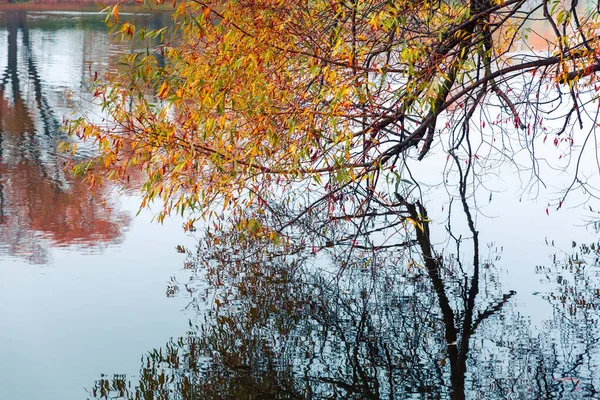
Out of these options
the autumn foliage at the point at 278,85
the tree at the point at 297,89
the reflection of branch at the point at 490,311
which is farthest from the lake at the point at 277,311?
the autumn foliage at the point at 278,85

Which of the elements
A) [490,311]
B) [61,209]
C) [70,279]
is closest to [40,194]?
[61,209]

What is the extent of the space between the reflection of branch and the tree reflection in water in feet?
0.07

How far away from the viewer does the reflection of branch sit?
791cm

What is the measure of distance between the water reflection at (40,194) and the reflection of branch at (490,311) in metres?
4.97

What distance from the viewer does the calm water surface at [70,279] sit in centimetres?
A: 695

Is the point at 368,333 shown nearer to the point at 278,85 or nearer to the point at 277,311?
the point at 277,311

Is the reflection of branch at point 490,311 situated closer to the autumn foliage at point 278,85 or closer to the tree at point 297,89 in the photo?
the tree at point 297,89

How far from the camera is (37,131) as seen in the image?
61.3ft

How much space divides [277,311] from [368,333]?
102 cm

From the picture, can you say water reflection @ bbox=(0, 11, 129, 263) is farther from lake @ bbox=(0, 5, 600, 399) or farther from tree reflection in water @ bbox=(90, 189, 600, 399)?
tree reflection in water @ bbox=(90, 189, 600, 399)

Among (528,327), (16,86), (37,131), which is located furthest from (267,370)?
(16,86)

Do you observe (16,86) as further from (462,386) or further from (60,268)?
(462,386)

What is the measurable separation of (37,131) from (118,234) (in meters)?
8.74

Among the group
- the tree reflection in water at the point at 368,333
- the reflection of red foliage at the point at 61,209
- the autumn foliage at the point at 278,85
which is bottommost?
the tree reflection in water at the point at 368,333
